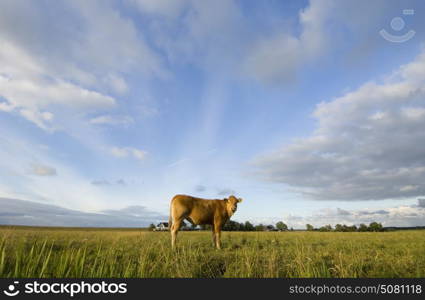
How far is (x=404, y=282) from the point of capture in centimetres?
447

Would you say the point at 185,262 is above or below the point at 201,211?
below

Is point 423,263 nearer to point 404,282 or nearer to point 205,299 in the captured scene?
point 404,282

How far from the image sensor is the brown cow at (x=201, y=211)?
14.2 meters

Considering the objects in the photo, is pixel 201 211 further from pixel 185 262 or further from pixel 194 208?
pixel 185 262

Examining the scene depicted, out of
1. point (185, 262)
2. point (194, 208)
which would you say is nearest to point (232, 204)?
point (194, 208)

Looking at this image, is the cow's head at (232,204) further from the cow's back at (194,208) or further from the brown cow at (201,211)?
the cow's back at (194,208)

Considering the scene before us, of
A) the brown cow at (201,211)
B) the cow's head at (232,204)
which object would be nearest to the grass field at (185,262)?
the brown cow at (201,211)

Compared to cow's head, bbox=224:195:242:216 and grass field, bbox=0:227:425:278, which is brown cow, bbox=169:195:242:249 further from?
grass field, bbox=0:227:425:278

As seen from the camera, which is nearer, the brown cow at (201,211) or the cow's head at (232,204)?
the brown cow at (201,211)

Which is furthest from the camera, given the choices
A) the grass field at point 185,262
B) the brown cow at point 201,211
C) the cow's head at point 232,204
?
the cow's head at point 232,204

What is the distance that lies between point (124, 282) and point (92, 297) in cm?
41

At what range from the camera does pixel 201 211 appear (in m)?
14.7

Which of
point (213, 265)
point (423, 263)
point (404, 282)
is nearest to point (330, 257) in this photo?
point (423, 263)

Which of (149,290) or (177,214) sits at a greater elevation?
(177,214)
